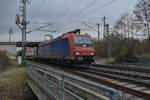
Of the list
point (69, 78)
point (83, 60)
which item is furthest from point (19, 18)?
point (69, 78)

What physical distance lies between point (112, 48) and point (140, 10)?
30.8 feet

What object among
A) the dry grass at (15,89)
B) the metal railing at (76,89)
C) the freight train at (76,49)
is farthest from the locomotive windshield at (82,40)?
the metal railing at (76,89)

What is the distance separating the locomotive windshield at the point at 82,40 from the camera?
29.2 metres

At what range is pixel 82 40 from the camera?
2983 cm

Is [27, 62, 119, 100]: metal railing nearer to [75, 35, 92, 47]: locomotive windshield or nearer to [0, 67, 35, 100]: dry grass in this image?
[0, 67, 35, 100]: dry grass

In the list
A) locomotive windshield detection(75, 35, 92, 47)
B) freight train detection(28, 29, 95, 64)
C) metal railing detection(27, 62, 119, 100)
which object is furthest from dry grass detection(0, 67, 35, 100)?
metal railing detection(27, 62, 119, 100)

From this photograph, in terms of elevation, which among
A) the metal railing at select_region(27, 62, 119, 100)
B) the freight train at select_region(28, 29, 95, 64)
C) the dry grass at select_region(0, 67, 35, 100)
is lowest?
the dry grass at select_region(0, 67, 35, 100)

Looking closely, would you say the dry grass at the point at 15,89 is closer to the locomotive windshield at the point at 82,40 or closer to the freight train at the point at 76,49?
the freight train at the point at 76,49

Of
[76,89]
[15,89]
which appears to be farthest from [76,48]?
[76,89]

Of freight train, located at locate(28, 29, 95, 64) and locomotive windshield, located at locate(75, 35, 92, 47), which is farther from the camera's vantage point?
locomotive windshield, located at locate(75, 35, 92, 47)

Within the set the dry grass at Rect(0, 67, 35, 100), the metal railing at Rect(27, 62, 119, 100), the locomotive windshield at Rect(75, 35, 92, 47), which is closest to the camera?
the metal railing at Rect(27, 62, 119, 100)

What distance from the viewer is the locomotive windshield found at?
2925 cm

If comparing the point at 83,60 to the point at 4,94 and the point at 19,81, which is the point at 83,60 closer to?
the point at 19,81

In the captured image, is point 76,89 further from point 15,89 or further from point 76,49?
point 76,49
